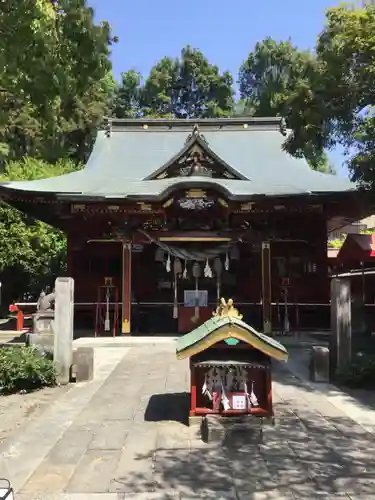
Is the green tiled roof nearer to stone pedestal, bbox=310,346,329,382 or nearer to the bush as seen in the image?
stone pedestal, bbox=310,346,329,382

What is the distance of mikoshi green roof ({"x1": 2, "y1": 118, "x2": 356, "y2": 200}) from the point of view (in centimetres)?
1438

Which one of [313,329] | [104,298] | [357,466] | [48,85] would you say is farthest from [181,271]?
[357,466]

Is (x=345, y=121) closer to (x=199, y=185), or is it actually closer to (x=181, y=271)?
(x=199, y=185)

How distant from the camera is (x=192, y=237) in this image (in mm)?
14617

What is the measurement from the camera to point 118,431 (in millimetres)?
5926

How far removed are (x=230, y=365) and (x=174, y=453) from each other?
1279 mm

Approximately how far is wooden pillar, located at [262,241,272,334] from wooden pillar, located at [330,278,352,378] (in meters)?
5.42

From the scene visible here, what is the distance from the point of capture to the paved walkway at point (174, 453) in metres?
4.24

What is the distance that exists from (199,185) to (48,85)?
621 cm

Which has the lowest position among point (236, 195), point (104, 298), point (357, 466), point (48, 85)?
point (357, 466)

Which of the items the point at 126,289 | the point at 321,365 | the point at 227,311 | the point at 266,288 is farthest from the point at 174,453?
the point at 266,288

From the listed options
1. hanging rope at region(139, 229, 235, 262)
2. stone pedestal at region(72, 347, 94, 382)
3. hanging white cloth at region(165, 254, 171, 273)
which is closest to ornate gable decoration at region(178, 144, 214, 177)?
hanging rope at region(139, 229, 235, 262)

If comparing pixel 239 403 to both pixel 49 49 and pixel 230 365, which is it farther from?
pixel 49 49

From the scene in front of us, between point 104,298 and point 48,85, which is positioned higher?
point 48,85
